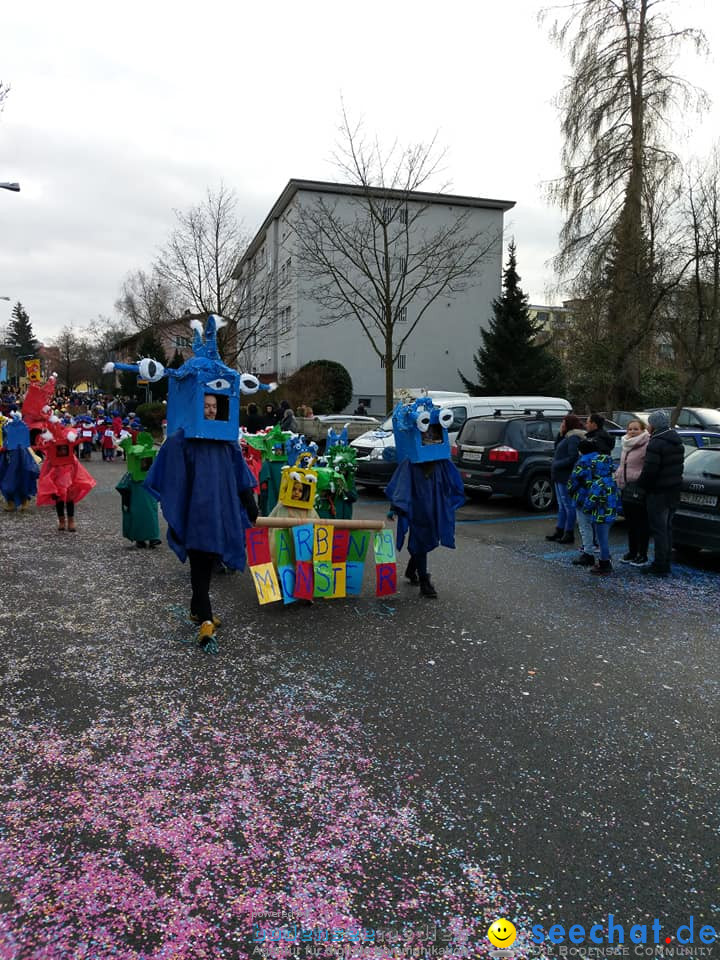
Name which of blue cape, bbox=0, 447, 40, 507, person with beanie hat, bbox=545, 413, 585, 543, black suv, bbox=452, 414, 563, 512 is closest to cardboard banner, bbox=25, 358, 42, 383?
blue cape, bbox=0, 447, 40, 507

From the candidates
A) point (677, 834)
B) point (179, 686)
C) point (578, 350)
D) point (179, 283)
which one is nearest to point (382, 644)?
point (179, 686)

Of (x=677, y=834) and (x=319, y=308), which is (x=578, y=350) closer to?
(x=319, y=308)

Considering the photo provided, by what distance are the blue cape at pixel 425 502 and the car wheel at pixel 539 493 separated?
5.60 m

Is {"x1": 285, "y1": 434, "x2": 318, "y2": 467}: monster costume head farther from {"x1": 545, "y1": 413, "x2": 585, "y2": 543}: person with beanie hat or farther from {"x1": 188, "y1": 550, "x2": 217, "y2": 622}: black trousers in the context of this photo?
{"x1": 545, "y1": 413, "x2": 585, "y2": 543}: person with beanie hat

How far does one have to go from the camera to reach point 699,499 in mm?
7707

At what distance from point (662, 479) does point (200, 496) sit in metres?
5.12

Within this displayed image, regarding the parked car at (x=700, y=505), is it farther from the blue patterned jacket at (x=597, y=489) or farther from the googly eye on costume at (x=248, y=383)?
the googly eye on costume at (x=248, y=383)

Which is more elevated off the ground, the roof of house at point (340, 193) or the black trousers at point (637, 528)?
the roof of house at point (340, 193)

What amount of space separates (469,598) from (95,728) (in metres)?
3.74

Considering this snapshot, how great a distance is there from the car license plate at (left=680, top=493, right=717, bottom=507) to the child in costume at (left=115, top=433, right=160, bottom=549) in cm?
631

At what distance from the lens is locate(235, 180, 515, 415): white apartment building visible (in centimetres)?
3575

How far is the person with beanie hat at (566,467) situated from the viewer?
8773 mm

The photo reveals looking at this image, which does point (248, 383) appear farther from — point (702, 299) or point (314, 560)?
point (702, 299)

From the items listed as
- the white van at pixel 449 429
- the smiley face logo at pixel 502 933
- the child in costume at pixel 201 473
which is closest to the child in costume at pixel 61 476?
the child in costume at pixel 201 473
